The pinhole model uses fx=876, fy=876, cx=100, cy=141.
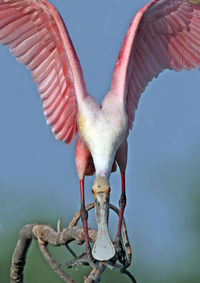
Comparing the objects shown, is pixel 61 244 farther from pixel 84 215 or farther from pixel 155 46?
pixel 155 46

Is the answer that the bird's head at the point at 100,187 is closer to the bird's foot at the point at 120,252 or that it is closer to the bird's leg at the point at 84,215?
the bird's leg at the point at 84,215

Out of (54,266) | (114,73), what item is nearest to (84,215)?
(54,266)

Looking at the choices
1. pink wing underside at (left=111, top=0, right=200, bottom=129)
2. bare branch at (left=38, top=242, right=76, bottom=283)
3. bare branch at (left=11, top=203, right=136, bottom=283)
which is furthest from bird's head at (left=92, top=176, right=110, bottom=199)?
pink wing underside at (left=111, top=0, right=200, bottom=129)

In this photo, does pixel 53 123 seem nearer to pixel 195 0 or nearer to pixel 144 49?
pixel 144 49

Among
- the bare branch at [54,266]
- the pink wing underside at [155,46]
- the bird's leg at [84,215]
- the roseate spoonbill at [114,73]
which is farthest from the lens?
the pink wing underside at [155,46]

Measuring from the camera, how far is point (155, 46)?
7.27 m

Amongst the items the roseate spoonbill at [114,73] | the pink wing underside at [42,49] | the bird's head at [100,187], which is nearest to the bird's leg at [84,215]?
the roseate spoonbill at [114,73]

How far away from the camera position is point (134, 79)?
23.4ft

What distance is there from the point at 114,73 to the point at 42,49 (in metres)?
0.62

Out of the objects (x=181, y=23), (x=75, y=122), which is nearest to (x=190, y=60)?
(x=181, y=23)

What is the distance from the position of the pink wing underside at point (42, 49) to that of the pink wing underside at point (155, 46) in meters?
0.44

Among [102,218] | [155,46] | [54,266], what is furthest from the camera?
[155,46]

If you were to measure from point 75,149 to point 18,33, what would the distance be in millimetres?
1020

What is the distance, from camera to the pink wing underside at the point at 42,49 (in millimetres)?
6734
